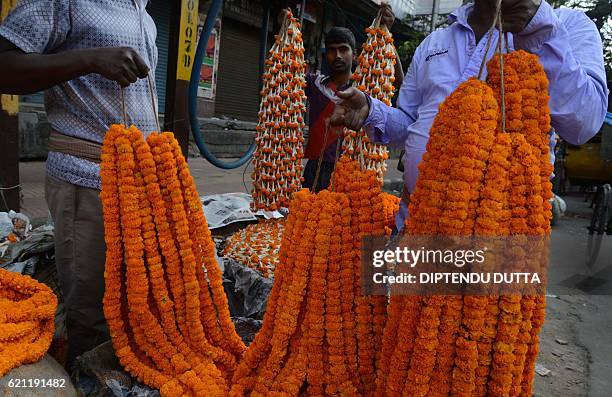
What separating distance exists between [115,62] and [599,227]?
5.27 m

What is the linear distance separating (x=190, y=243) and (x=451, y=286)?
85 centimetres

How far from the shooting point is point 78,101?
66.3 inches

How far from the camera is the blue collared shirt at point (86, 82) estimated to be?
1.57 m

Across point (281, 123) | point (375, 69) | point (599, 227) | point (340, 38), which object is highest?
point (340, 38)

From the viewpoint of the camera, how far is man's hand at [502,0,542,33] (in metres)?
1.16

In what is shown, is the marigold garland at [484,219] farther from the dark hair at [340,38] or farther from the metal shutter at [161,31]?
the metal shutter at [161,31]

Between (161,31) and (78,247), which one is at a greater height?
(161,31)

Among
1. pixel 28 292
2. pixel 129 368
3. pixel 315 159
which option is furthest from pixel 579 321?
pixel 28 292

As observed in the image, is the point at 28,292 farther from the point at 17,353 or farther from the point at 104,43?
the point at 104,43

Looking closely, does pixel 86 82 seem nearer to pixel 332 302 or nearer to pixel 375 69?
pixel 332 302

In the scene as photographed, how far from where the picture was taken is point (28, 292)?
1.55m

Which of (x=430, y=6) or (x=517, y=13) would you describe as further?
(x=430, y=6)

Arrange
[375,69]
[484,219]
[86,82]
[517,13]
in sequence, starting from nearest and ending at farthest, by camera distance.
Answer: [484,219]
[517,13]
[86,82]
[375,69]

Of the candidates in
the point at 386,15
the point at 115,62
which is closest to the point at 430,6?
the point at 386,15
